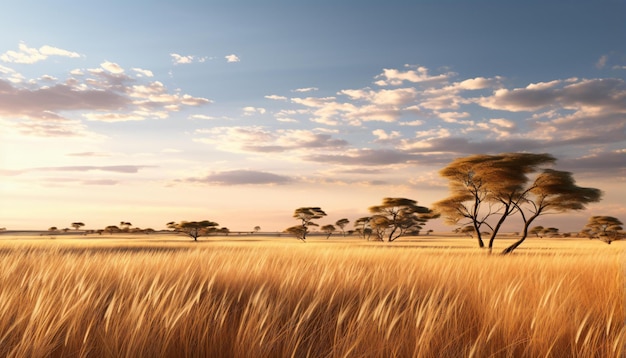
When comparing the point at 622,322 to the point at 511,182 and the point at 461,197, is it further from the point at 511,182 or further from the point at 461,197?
the point at 461,197

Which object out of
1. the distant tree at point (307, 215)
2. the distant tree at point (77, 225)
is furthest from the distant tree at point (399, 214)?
the distant tree at point (77, 225)

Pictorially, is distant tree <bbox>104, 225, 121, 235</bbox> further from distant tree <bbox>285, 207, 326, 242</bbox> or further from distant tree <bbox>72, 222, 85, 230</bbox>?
distant tree <bbox>285, 207, 326, 242</bbox>

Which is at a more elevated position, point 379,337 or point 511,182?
point 511,182

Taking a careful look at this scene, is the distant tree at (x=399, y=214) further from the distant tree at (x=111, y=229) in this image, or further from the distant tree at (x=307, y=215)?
the distant tree at (x=111, y=229)

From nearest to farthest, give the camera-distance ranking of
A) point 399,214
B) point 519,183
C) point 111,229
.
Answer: point 519,183
point 399,214
point 111,229

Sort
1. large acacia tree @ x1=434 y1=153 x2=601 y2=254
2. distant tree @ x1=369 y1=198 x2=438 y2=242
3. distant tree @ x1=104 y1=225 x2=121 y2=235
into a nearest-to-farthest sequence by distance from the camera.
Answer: large acacia tree @ x1=434 y1=153 x2=601 y2=254 < distant tree @ x1=369 y1=198 x2=438 y2=242 < distant tree @ x1=104 y1=225 x2=121 y2=235

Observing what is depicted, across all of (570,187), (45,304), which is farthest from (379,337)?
(570,187)

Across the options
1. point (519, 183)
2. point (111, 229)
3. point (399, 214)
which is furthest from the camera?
point (111, 229)

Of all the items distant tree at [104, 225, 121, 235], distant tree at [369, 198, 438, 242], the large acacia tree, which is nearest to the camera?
the large acacia tree

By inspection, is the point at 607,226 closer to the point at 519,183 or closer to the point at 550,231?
the point at 550,231

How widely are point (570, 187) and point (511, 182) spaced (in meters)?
4.64

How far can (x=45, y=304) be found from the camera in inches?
119

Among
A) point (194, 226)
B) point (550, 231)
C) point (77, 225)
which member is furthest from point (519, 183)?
point (77, 225)

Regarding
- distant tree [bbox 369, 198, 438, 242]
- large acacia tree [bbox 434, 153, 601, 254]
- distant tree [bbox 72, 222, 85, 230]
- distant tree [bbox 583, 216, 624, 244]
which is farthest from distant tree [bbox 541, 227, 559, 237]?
distant tree [bbox 72, 222, 85, 230]
